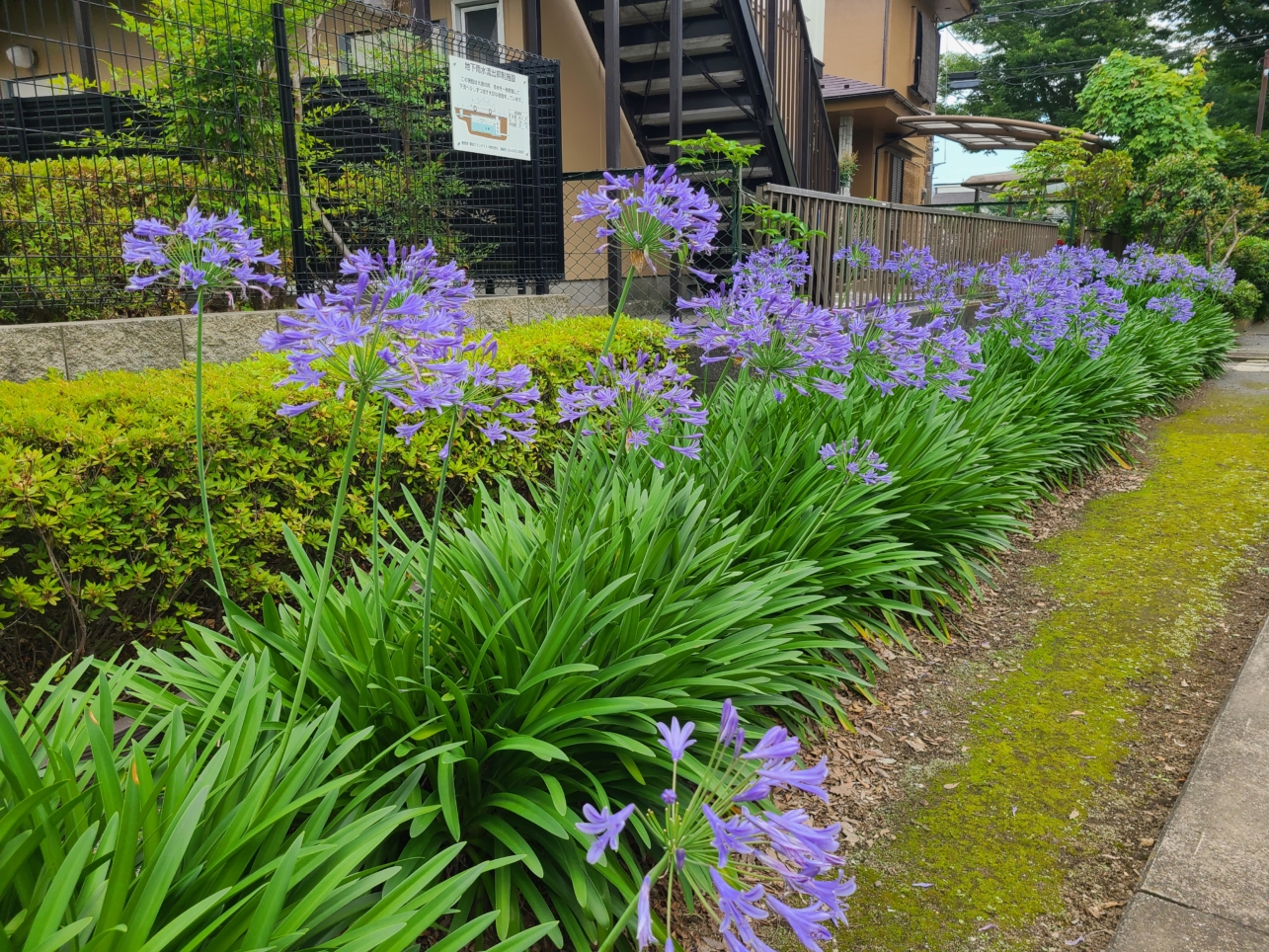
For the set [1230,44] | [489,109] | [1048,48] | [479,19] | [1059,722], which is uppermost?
[1048,48]

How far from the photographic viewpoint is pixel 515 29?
10461 mm

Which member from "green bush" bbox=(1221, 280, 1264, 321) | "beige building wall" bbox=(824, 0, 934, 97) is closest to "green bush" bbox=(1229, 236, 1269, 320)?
"green bush" bbox=(1221, 280, 1264, 321)

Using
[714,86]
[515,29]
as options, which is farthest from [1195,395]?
[515,29]

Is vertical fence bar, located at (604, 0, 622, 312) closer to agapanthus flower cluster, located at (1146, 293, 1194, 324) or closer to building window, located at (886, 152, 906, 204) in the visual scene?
agapanthus flower cluster, located at (1146, 293, 1194, 324)

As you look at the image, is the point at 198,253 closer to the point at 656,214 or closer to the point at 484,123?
the point at 656,214

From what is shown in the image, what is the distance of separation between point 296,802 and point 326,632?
704mm

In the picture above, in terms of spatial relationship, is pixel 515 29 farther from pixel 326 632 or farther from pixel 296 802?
pixel 296 802

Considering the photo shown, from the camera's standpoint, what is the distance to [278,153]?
5.29m

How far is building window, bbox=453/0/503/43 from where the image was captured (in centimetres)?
1069

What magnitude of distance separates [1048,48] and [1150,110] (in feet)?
73.5

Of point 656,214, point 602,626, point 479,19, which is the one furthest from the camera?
point 479,19

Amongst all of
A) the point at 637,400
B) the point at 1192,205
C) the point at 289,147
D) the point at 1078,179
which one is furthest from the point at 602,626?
the point at 1192,205

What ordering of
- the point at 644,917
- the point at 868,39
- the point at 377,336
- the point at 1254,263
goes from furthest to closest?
the point at 868,39
the point at 1254,263
the point at 377,336
the point at 644,917

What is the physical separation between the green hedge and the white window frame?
853 cm
